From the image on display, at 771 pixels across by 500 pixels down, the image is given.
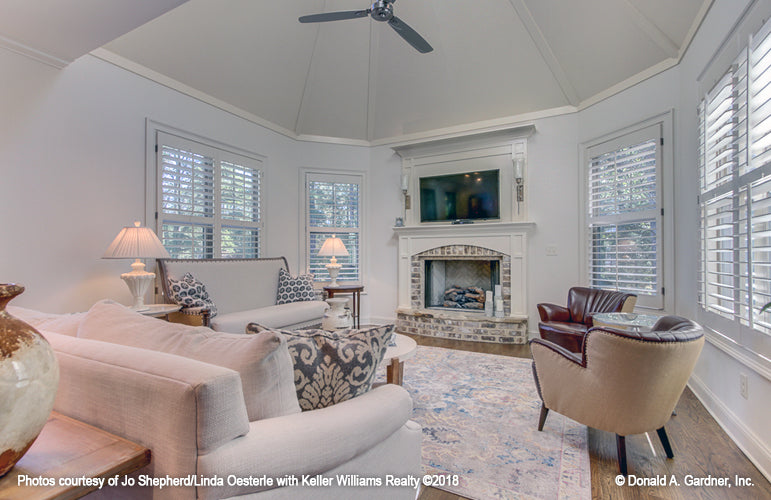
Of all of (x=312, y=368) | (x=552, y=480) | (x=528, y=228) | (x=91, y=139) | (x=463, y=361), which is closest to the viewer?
(x=312, y=368)

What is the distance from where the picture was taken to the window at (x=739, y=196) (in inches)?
79.2

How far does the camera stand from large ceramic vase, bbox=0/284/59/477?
27.9 inches

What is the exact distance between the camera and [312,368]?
121 centimetres

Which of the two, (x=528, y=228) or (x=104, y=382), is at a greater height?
(x=528, y=228)

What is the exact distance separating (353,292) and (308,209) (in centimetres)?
149

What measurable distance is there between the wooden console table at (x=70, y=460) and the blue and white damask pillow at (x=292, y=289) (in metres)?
3.63

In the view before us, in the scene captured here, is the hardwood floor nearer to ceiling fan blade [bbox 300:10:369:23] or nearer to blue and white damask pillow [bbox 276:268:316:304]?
blue and white damask pillow [bbox 276:268:316:304]

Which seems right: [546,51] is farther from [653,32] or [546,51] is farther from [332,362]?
[332,362]

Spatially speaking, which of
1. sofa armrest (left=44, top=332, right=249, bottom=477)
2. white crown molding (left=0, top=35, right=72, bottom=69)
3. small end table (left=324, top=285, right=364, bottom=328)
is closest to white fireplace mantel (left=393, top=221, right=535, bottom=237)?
small end table (left=324, top=285, right=364, bottom=328)

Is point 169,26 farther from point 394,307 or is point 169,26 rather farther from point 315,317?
point 394,307

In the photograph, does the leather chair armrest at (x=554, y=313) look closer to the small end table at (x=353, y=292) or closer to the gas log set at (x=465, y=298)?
the gas log set at (x=465, y=298)

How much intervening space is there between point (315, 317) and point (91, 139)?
2741 mm

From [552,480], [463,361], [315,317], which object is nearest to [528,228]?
[463,361]

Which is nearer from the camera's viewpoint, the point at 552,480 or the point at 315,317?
the point at 552,480
